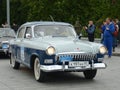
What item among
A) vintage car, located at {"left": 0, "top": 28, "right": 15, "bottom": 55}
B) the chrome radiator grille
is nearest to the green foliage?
vintage car, located at {"left": 0, "top": 28, "right": 15, "bottom": 55}

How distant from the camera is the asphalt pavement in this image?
30.7ft

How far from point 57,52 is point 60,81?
115 centimetres

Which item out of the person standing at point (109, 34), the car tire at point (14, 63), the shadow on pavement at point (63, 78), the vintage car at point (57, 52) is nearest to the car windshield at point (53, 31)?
the vintage car at point (57, 52)

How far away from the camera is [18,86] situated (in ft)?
31.4

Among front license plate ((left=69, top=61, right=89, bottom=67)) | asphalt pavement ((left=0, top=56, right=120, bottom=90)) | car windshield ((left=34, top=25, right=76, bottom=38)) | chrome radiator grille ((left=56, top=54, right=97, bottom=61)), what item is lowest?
asphalt pavement ((left=0, top=56, right=120, bottom=90))

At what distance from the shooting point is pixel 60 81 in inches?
406

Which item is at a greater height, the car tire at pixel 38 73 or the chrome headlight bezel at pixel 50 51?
the chrome headlight bezel at pixel 50 51

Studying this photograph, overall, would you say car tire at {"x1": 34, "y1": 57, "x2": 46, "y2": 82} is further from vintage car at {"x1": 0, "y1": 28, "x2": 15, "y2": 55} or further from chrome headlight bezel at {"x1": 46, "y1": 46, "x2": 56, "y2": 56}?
vintage car at {"x1": 0, "y1": 28, "x2": 15, "y2": 55}

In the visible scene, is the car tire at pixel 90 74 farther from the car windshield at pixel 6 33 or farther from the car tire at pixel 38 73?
the car windshield at pixel 6 33

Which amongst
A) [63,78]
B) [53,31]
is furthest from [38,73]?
[53,31]

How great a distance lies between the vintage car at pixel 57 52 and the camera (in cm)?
950

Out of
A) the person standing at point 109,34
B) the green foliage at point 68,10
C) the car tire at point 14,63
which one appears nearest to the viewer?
the car tire at point 14,63

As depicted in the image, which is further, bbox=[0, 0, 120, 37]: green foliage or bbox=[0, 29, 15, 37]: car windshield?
bbox=[0, 0, 120, 37]: green foliage

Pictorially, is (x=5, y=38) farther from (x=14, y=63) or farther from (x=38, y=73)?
(x=38, y=73)
